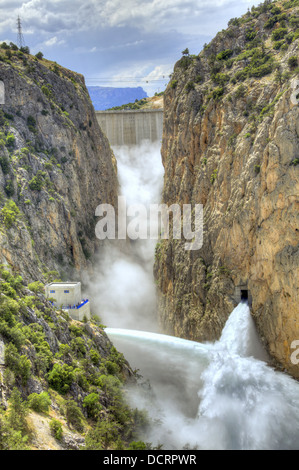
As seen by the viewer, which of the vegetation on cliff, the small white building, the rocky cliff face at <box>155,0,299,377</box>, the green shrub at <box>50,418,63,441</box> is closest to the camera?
the green shrub at <box>50,418,63,441</box>

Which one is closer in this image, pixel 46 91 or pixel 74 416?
pixel 74 416

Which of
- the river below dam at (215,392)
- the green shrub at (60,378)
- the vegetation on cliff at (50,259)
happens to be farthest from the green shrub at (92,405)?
the river below dam at (215,392)

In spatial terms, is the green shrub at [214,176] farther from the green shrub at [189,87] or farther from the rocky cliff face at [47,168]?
the rocky cliff face at [47,168]

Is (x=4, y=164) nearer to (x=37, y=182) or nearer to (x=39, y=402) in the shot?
(x=37, y=182)

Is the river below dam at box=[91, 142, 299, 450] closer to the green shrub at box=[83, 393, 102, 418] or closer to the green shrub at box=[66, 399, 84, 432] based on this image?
the green shrub at box=[83, 393, 102, 418]

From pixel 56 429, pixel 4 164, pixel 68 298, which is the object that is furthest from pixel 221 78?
pixel 56 429

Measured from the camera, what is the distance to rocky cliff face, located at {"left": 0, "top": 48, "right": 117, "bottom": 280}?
42.3 m

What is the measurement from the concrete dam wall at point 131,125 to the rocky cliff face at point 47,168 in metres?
11.0

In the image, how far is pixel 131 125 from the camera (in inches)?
3081

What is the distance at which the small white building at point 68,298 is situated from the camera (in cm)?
3162

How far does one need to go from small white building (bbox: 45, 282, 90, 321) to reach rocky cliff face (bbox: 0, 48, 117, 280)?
293 centimetres

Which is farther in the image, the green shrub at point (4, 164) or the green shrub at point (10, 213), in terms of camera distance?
the green shrub at point (4, 164)

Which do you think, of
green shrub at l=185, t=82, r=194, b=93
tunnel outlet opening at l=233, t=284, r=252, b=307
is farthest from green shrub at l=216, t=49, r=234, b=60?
tunnel outlet opening at l=233, t=284, r=252, b=307

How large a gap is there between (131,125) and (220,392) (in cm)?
5902
